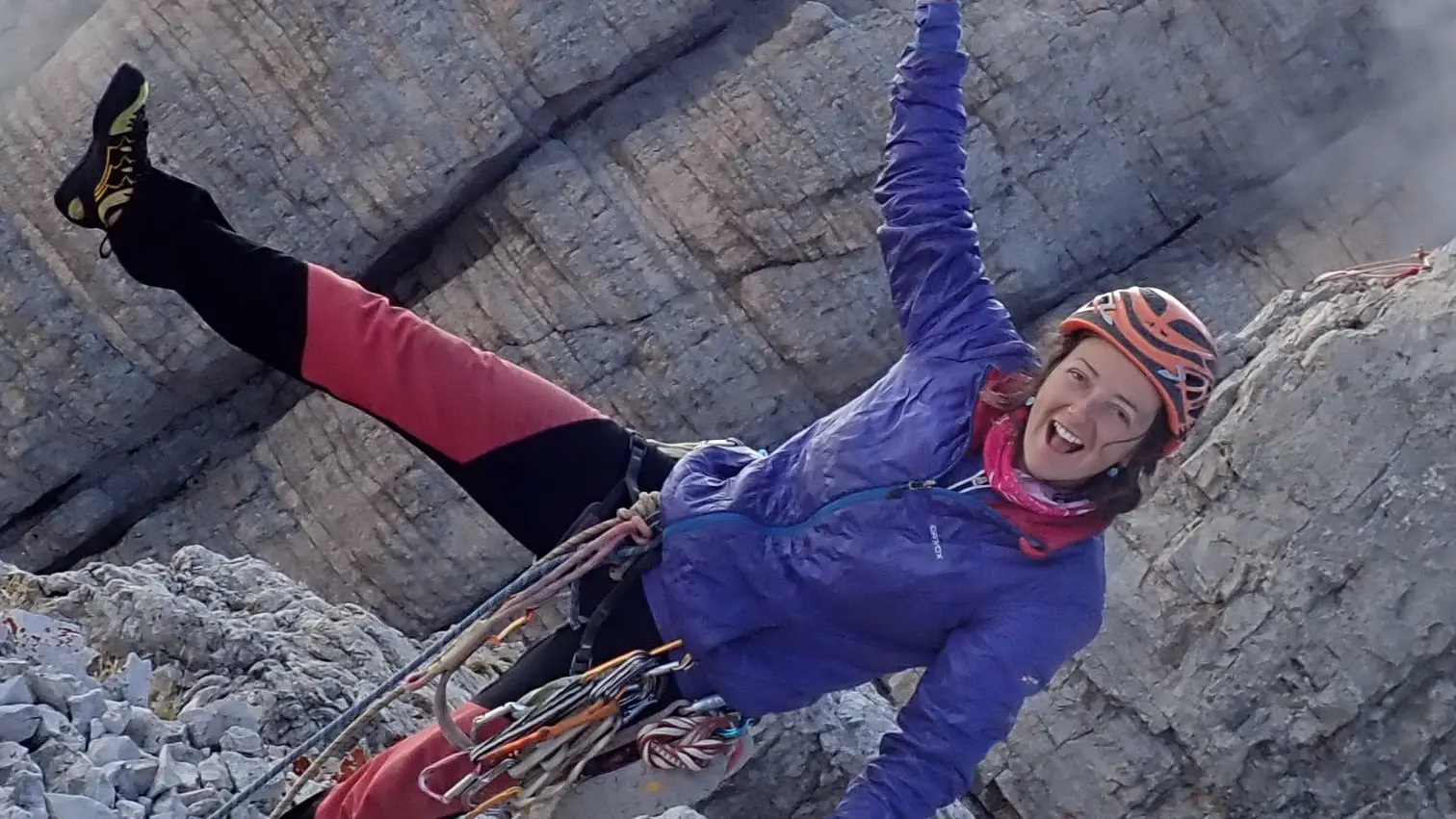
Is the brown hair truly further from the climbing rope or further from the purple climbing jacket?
the climbing rope

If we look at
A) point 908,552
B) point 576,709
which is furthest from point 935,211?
point 576,709

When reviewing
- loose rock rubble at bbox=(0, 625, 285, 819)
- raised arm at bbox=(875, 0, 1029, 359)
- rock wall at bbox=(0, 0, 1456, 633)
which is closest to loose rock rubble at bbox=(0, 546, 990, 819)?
loose rock rubble at bbox=(0, 625, 285, 819)

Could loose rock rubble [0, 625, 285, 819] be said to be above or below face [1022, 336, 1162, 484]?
above

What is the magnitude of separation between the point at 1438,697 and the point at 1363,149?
3.23 metres

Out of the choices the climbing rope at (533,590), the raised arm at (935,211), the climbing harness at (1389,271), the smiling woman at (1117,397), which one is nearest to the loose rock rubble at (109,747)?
the climbing rope at (533,590)

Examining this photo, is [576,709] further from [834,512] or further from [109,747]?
[109,747]

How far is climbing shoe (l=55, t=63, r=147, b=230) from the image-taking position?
2549 mm

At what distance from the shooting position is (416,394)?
2.43m

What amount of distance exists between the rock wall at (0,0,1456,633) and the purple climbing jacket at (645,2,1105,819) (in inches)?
138

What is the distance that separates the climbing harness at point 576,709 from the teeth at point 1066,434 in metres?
0.76

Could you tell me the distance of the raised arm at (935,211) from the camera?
89.9 inches

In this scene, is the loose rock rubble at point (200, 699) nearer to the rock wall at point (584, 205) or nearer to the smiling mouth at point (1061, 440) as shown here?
the rock wall at point (584, 205)

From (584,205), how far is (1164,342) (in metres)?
4.20

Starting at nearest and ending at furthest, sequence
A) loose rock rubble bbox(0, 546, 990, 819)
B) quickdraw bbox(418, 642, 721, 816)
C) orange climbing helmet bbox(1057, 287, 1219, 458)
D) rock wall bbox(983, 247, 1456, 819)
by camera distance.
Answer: orange climbing helmet bbox(1057, 287, 1219, 458) → quickdraw bbox(418, 642, 721, 816) → loose rock rubble bbox(0, 546, 990, 819) → rock wall bbox(983, 247, 1456, 819)
